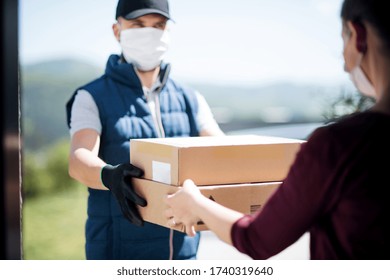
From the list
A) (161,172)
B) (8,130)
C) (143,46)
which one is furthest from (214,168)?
(143,46)

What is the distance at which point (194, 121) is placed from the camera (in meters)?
2.77

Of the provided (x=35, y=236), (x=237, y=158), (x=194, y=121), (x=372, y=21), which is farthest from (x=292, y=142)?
(x=35, y=236)

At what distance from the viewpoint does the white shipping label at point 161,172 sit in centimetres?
205

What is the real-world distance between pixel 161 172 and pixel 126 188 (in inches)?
6.3

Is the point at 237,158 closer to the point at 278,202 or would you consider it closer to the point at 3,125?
the point at 278,202

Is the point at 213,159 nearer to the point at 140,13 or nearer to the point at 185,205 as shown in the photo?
the point at 185,205

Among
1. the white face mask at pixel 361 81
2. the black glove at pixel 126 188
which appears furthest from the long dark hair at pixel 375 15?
the black glove at pixel 126 188

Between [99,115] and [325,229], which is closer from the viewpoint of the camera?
[325,229]

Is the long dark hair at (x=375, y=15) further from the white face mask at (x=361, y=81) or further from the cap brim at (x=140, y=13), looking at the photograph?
the cap brim at (x=140, y=13)

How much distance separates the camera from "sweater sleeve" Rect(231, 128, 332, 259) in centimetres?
146

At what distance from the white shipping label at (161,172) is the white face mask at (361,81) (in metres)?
0.67

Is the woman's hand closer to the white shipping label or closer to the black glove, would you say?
the white shipping label

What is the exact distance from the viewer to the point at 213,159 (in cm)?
207

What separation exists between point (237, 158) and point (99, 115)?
0.70m
